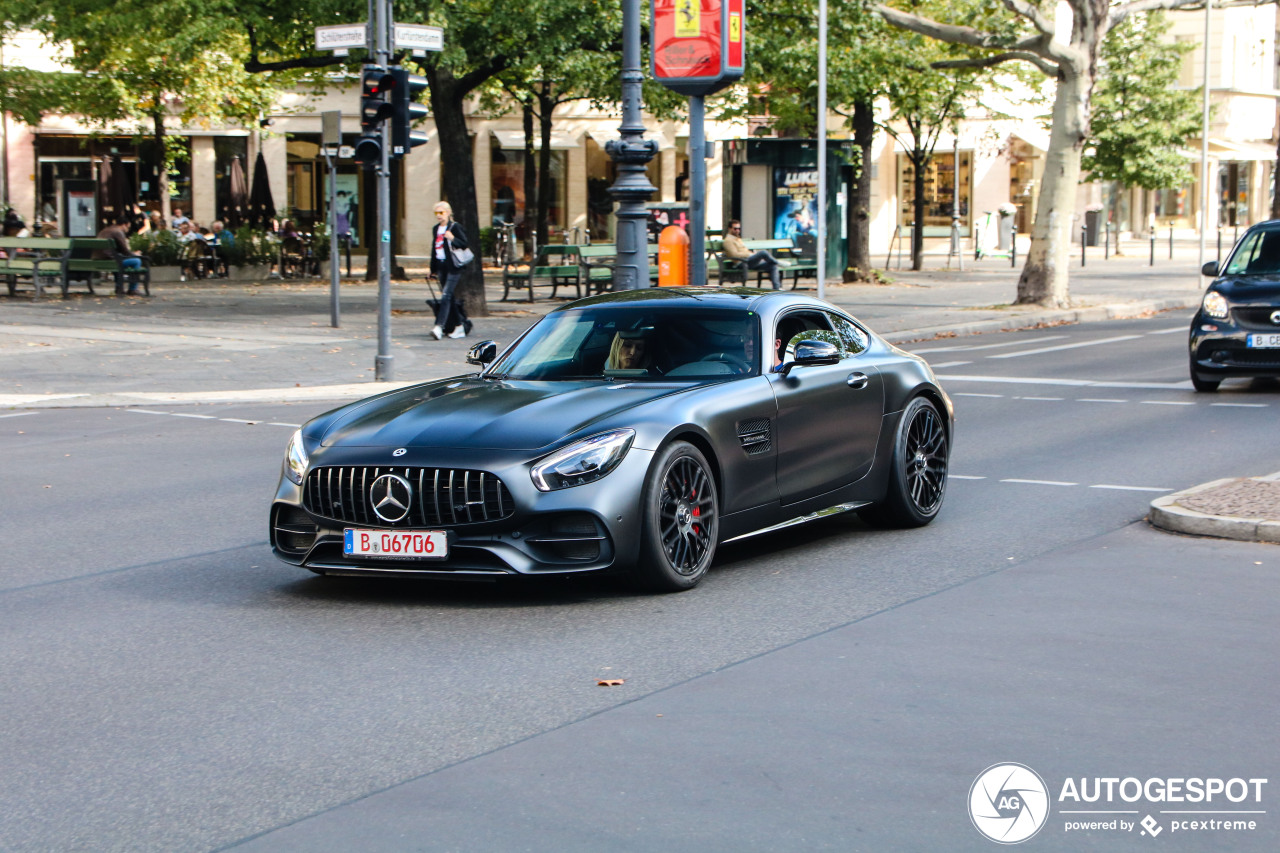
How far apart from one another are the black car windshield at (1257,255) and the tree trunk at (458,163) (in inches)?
501

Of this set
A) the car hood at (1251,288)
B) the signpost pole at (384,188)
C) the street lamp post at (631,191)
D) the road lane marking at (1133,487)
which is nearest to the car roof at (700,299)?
the road lane marking at (1133,487)

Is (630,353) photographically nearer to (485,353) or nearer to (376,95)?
(485,353)

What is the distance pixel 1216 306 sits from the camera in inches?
604

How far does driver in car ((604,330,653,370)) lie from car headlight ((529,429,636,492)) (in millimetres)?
1085

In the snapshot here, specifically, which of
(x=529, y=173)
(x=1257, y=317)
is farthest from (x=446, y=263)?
(x=529, y=173)

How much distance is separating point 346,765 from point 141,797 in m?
0.58

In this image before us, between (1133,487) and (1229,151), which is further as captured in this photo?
(1229,151)

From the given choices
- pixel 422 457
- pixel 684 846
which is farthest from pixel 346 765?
pixel 422 457

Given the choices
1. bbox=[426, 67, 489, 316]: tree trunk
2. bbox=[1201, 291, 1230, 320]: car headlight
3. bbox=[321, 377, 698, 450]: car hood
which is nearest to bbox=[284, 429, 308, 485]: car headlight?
bbox=[321, 377, 698, 450]: car hood

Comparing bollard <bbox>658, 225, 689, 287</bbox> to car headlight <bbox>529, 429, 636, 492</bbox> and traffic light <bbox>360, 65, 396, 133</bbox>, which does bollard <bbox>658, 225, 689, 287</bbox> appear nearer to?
traffic light <bbox>360, 65, 396, 133</bbox>

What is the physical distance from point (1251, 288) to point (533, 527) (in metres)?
10.7

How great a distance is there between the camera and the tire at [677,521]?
6922mm

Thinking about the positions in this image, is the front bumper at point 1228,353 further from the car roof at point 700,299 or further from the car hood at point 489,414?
the car hood at point 489,414

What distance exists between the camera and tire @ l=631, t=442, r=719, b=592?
6922mm
